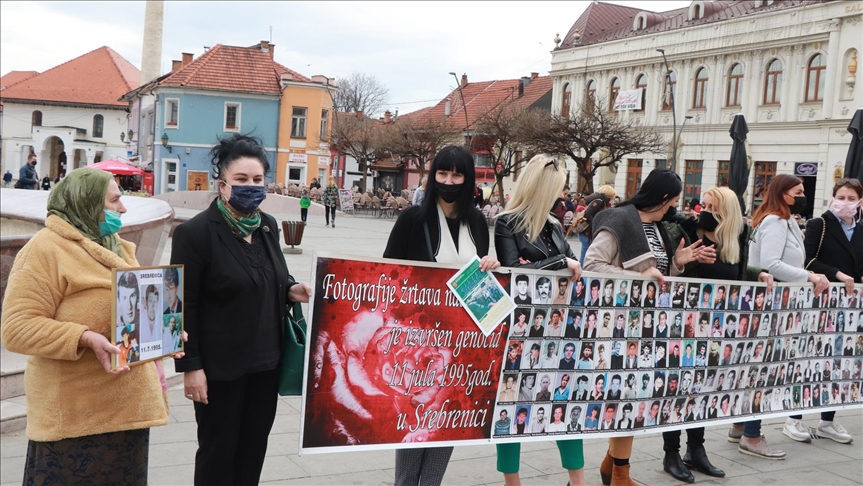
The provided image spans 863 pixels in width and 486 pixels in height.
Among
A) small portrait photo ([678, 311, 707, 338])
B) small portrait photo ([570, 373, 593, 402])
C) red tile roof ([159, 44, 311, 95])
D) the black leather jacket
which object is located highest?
red tile roof ([159, 44, 311, 95])

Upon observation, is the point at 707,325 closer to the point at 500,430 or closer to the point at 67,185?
the point at 500,430

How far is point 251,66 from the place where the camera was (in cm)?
5231

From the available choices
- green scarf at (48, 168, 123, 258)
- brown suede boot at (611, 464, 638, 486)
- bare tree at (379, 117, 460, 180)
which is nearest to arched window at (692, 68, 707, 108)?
bare tree at (379, 117, 460, 180)

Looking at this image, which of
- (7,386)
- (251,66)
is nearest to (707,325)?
(7,386)

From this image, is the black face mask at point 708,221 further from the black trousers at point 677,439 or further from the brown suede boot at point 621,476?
the brown suede boot at point 621,476

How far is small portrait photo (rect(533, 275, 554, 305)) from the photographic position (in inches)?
169

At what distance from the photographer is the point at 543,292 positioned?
4.33m

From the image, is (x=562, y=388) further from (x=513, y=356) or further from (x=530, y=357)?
(x=513, y=356)

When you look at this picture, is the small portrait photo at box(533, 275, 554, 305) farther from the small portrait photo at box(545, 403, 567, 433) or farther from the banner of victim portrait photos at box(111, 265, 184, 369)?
the banner of victim portrait photos at box(111, 265, 184, 369)

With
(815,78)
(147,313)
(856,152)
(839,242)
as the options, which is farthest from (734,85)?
(147,313)

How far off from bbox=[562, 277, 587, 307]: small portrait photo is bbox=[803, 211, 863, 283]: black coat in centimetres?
307

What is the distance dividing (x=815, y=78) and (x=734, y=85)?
5.31 metres

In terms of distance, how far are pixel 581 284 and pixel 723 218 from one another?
151cm

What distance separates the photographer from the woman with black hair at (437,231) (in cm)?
409
